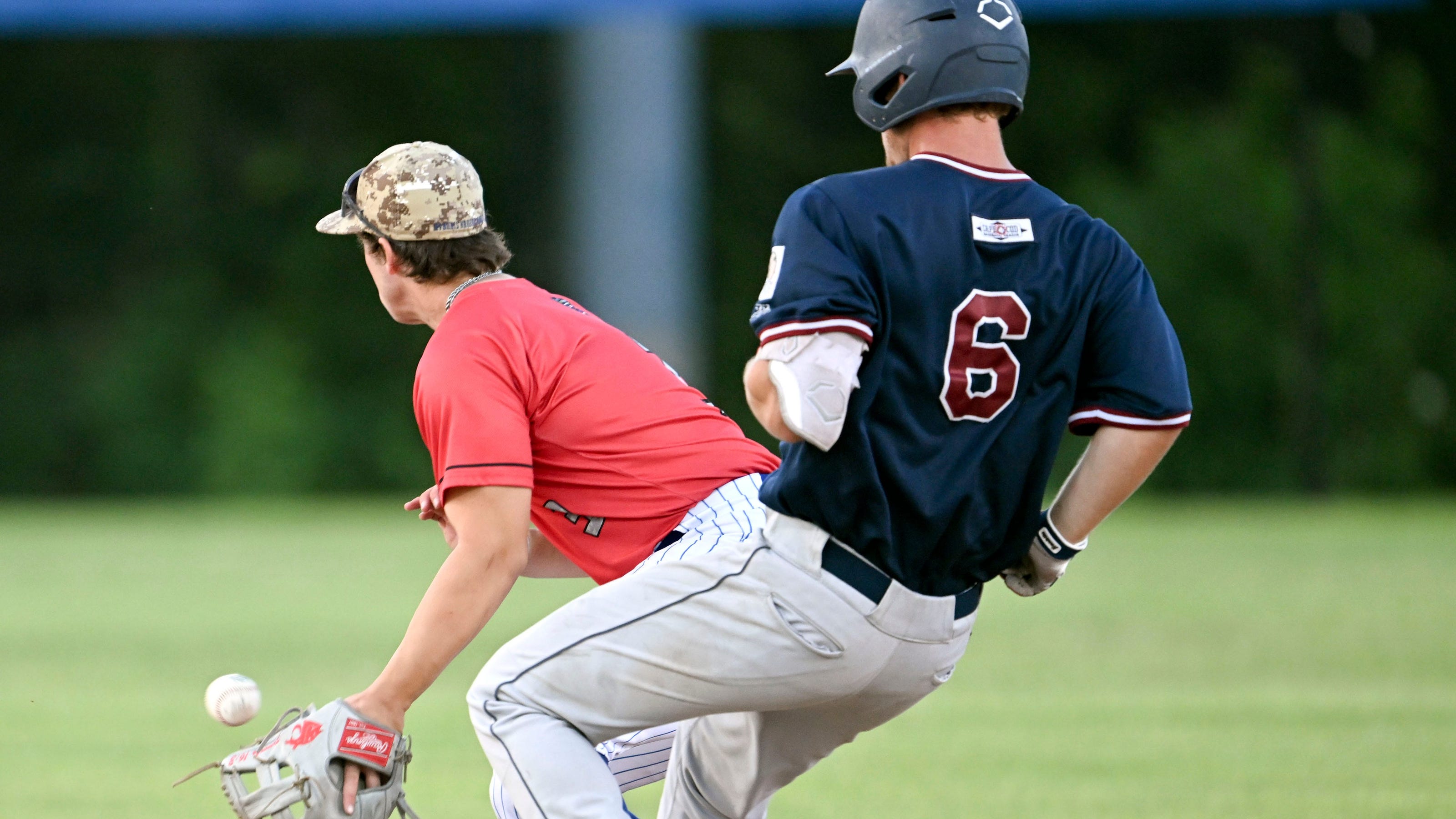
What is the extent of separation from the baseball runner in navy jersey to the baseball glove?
0.34 m

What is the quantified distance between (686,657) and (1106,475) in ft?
3.07

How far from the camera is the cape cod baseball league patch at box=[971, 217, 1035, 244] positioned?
3451 mm

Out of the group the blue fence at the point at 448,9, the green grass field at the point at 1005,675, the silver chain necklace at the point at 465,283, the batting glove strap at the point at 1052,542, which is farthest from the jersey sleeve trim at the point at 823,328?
the blue fence at the point at 448,9

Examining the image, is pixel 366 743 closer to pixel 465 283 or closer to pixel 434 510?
pixel 434 510

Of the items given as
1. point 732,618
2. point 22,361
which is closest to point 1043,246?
point 732,618

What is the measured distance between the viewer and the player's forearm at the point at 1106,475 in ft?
11.9

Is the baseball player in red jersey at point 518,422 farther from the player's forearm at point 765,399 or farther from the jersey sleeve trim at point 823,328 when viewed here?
the jersey sleeve trim at point 823,328

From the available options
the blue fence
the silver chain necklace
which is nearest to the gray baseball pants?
the silver chain necklace

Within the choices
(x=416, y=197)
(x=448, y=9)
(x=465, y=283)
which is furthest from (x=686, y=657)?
(x=448, y=9)

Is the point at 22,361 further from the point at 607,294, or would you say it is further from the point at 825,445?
the point at 825,445

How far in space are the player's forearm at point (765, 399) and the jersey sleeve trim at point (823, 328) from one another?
7 centimetres

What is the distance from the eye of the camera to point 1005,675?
9688mm

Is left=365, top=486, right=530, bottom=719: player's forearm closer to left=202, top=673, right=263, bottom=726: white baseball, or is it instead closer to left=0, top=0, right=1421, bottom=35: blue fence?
left=202, top=673, right=263, bottom=726: white baseball

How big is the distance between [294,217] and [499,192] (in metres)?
2.97
